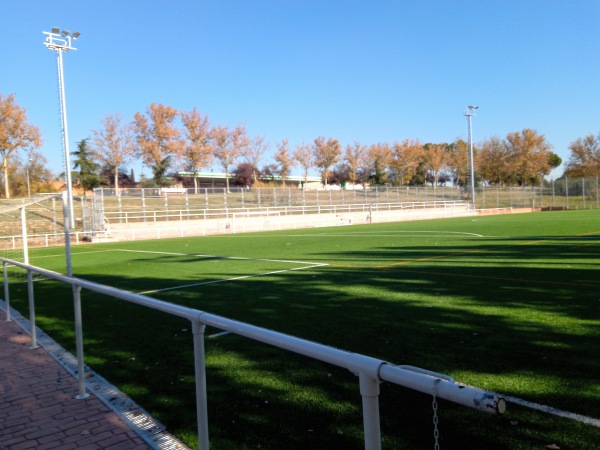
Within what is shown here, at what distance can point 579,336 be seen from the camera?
5453 mm

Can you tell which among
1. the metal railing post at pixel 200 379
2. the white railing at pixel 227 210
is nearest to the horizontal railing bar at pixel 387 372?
the metal railing post at pixel 200 379

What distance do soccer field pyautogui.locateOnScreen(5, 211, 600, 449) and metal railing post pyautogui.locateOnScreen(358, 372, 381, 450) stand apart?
163 cm

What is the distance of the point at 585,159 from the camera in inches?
2928

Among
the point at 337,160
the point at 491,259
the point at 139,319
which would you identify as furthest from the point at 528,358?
the point at 337,160

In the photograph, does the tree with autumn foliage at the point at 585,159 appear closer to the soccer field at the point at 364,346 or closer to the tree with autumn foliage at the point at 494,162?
the tree with autumn foliage at the point at 494,162

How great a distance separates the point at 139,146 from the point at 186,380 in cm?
5946

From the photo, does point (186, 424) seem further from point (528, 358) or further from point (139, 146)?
point (139, 146)

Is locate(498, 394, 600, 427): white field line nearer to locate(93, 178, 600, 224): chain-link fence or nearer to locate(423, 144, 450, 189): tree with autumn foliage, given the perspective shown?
locate(93, 178, 600, 224): chain-link fence

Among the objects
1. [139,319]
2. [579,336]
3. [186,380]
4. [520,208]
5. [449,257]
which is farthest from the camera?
[520,208]

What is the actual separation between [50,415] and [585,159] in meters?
85.4

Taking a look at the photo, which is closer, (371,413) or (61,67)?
(371,413)

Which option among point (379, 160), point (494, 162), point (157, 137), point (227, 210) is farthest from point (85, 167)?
point (494, 162)

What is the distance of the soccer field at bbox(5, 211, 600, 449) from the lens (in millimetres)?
3557

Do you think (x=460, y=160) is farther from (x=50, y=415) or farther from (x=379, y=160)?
(x=50, y=415)
